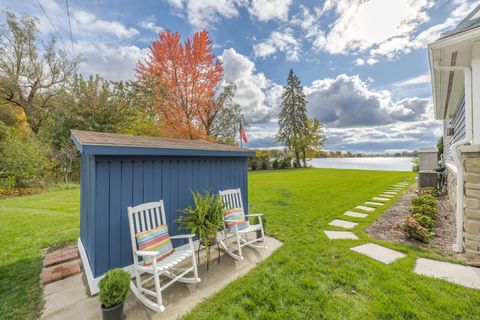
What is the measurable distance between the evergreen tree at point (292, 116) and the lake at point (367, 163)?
3.42 m

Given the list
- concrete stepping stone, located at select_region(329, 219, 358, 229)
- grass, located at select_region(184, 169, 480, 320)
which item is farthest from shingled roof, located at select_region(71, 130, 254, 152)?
concrete stepping stone, located at select_region(329, 219, 358, 229)

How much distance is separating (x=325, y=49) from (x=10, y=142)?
15.1 metres

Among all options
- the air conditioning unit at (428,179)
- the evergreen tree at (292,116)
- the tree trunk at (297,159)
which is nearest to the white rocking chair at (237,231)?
the air conditioning unit at (428,179)

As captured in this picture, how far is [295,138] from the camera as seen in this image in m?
24.3

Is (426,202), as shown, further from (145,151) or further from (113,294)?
(113,294)

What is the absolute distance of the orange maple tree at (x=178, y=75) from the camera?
11329 mm

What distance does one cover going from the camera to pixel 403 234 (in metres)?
3.70

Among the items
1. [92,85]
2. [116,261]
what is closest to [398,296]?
[116,261]

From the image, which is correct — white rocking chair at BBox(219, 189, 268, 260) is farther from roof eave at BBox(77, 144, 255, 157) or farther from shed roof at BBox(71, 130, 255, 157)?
shed roof at BBox(71, 130, 255, 157)

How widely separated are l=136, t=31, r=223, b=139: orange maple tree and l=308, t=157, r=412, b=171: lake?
15921mm

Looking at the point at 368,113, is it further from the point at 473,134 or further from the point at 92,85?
the point at 92,85

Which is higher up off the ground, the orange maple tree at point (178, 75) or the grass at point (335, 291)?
the orange maple tree at point (178, 75)

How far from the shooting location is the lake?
1585cm

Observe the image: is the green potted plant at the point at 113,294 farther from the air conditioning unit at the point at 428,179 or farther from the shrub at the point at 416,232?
the air conditioning unit at the point at 428,179
